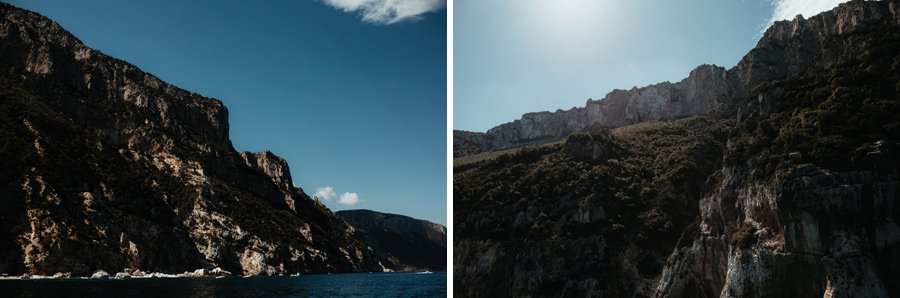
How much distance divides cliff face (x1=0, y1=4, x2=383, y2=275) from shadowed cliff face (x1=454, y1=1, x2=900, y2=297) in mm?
15639

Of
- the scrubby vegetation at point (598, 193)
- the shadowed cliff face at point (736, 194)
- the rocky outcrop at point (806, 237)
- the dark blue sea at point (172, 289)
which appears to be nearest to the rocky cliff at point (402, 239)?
the dark blue sea at point (172, 289)

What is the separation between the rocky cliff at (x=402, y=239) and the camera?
6906cm

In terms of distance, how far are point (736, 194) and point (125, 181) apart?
26.7m

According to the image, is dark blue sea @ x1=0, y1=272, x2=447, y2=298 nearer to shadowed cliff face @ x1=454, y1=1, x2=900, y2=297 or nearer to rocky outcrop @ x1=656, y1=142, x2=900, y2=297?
shadowed cliff face @ x1=454, y1=1, x2=900, y2=297

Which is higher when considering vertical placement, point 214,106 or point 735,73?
point 214,106

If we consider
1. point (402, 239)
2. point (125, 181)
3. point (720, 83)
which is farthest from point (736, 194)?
point (402, 239)

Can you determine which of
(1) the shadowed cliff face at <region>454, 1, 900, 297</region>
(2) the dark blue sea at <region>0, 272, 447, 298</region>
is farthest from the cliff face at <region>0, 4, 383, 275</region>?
(1) the shadowed cliff face at <region>454, 1, 900, 297</region>

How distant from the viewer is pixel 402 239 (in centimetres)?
8025

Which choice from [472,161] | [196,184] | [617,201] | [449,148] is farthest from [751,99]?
[196,184]

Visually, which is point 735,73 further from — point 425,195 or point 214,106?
point 214,106

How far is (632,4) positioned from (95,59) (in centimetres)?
3356

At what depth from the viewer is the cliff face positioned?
2170 cm

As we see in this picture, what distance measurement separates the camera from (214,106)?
4412 cm

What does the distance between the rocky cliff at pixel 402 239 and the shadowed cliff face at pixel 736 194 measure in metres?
47.9
